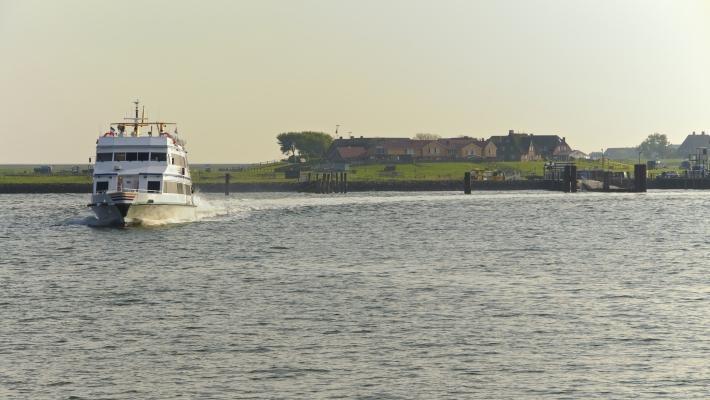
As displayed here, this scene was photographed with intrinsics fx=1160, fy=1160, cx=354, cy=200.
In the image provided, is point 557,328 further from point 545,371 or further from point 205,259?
point 205,259

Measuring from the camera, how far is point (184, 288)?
5062cm

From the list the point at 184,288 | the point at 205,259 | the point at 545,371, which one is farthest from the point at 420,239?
the point at 545,371

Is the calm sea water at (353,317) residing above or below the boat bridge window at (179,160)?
below

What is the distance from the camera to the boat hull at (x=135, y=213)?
87375 millimetres

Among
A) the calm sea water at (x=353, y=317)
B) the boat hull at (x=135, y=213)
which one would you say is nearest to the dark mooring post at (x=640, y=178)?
the calm sea water at (x=353, y=317)

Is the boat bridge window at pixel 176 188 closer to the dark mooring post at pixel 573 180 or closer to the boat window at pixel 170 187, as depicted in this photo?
the boat window at pixel 170 187

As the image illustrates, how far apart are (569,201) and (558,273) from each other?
101472mm

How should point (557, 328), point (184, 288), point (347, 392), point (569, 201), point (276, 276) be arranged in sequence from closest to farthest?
1. point (347, 392)
2. point (557, 328)
3. point (184, 288)
4. point (276, 276)
5. point (569, 201)

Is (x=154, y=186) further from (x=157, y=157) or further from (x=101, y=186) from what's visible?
(x=101, y=186)

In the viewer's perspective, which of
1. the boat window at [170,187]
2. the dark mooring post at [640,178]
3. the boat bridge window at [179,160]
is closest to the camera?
the boat window at [170,187]

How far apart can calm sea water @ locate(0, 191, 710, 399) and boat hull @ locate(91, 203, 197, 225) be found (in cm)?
324

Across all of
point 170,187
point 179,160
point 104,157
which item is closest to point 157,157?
point 170,187

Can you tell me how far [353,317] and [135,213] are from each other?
5006 centimetres

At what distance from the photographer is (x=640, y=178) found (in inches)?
7500
